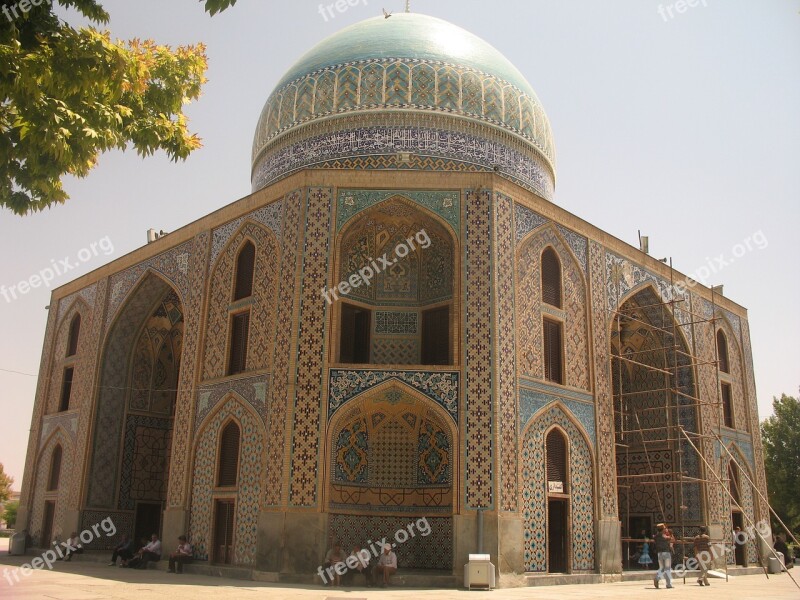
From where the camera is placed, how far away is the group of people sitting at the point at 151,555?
495 inches

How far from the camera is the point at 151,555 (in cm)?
1342

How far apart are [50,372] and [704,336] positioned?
49.5 feet

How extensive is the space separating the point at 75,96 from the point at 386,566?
7.56 metres

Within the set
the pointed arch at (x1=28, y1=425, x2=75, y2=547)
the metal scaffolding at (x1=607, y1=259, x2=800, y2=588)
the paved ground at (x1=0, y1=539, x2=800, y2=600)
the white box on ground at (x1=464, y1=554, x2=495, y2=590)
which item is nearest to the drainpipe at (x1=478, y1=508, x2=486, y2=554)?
the white box on ground at (x1=464, y1=554, x2=495, y2=590)

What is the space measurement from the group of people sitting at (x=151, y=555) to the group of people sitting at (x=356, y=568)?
280cm

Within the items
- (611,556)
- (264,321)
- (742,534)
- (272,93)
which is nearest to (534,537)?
(611,556)

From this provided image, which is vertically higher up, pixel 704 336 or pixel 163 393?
pixel 704 336

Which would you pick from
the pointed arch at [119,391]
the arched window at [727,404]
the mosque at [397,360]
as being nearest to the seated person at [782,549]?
the mosque at [397,360]

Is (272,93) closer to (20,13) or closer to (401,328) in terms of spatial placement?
(401,328)

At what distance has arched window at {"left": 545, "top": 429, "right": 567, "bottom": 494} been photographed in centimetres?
1262

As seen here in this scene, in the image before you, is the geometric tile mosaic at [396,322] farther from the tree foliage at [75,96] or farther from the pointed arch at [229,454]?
the tree foliage at [75,96]

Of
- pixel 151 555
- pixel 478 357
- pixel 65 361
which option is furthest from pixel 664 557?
pixel 65 361

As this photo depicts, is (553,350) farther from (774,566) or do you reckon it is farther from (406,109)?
(774,566)

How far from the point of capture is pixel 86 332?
58.1ft
